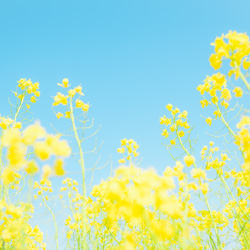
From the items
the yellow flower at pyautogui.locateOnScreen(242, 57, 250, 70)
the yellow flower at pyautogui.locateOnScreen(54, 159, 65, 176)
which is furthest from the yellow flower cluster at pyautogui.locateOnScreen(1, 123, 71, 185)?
the yellow flower at pyautogui.locateOnScreen(242, 57, 250, 70)

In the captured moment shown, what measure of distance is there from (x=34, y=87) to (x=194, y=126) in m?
3.21

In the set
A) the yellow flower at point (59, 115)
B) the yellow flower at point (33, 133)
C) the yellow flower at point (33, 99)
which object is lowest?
the yellow flower at point (33, 133)

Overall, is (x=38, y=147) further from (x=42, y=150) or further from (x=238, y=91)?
Result: (x=238, y=91)

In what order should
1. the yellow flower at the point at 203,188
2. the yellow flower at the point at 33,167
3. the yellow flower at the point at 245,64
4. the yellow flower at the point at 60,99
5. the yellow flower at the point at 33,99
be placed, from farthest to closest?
1. the yellow flower at the point at 33,99
2. the yellow flower at the point at 60,99
3. the yellow flower at the point at 245,64
4. the yellow flower at the point at 203,188
5. the yellow flower at the point at 33,167

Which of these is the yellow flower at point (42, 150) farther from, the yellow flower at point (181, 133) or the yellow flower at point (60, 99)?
the yellow flower at point (181, 133)

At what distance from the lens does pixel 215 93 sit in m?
4.30

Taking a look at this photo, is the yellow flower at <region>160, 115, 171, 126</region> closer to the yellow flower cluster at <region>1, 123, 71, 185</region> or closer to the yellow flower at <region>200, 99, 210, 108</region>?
the yellow flower at <region>200, 99, 210, 108</region>

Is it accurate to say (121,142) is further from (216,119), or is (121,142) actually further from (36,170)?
(36,170)

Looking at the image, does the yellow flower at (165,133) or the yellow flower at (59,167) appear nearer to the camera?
the yellow flower at (59,167)

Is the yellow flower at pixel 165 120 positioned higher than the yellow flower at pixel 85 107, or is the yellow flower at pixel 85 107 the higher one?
the yellow flower at pixel 165 120

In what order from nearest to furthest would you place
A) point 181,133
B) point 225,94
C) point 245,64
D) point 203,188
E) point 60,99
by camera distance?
point 203,188 → point 245,64 → point 60,99 → point 225,94 → point 181,133

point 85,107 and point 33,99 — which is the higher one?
point 33,99

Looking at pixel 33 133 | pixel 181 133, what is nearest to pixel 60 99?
pixel 33 133

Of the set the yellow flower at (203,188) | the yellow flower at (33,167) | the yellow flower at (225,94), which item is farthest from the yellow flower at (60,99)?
the yellow flower at (225,94)
